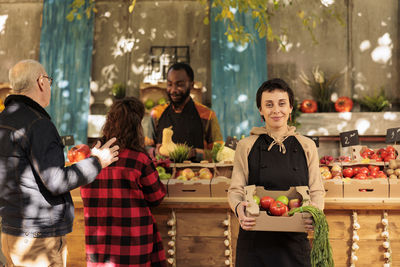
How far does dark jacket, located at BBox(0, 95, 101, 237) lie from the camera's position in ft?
5.56

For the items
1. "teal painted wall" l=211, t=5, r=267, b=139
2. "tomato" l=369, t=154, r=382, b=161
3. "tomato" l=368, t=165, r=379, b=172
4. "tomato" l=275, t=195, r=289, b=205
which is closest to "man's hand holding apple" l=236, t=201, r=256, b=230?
"tomato" l=275, t=195, r=289, b=205

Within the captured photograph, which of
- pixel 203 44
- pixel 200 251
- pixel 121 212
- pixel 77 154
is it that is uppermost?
pixel 203 44

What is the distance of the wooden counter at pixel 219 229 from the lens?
246 cm

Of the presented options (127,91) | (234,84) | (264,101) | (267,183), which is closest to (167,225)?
(267,183)

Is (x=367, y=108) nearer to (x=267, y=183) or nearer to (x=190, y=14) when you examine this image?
(x=190, y=14)

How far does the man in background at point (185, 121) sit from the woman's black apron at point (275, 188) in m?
1.76

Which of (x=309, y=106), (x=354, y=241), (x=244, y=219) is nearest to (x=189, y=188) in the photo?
(x=244, y=219)

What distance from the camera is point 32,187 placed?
173 cm

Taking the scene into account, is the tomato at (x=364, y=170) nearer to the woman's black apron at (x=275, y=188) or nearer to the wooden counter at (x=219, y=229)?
the wooden counter at (x=219, y=229)

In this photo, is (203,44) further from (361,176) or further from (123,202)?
(123,202)

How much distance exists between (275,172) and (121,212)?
2.78ft

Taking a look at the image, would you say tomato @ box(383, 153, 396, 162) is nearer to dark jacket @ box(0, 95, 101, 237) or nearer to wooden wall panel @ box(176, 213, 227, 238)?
wooden wall panel @ box(176, 213, 227, 238)

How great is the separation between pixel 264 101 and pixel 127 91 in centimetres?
416

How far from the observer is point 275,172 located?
1.92m
